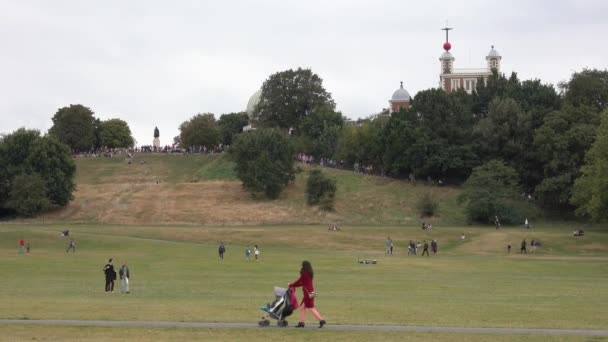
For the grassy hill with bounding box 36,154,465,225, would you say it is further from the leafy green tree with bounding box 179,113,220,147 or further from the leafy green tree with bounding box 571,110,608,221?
the leafy green tree with bounding box 179,113,220,147

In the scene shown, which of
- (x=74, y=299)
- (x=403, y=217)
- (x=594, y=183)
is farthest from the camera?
(x=403, y=217)

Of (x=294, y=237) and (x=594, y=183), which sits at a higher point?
(x=594, y=183)

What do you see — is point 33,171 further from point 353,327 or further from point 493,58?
point 493,58

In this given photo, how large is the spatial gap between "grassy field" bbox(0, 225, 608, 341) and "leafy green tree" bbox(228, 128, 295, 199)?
17.2m

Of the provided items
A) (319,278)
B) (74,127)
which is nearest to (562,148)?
(319,278)

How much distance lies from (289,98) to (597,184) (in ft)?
268

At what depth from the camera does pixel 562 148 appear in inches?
4186

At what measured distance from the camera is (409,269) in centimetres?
5881

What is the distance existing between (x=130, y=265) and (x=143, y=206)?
5526 cm

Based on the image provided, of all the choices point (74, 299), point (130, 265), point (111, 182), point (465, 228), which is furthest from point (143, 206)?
point (74, 299)

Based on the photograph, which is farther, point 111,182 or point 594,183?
point 111,182

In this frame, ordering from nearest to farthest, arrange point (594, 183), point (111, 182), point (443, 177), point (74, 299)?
point (74, 299) → point (594, 183) → point (443, 177) → point (111, 182)

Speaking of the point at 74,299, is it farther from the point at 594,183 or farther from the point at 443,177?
the point at 443,177

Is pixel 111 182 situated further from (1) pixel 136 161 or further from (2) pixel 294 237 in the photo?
(2) pixel 294 237
